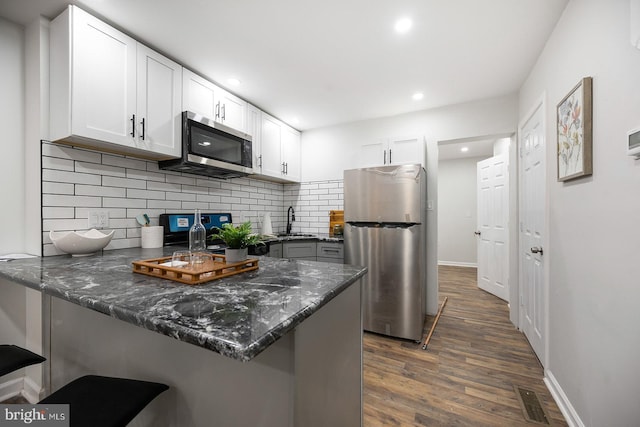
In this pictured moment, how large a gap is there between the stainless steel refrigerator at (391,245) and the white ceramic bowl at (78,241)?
2098 millimetres

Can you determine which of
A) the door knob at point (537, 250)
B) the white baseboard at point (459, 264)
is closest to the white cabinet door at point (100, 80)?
the door knob at point (537, 250)

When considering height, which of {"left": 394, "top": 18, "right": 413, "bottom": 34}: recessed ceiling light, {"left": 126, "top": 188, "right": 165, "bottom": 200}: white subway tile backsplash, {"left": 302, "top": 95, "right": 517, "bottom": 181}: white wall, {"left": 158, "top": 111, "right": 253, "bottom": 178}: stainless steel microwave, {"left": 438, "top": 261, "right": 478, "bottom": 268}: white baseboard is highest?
{"left": 394, "top": 18, "right": 413, "bottom": 34}: recessed ceiling light

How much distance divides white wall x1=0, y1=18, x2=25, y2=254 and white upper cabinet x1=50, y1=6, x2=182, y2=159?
29 centimetres

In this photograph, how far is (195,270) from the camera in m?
1.04

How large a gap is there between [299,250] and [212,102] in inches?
71.4

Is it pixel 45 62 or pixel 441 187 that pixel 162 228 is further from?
pixel 441 187

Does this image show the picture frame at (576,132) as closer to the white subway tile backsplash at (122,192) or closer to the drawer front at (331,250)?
the drawer front at (331,250)

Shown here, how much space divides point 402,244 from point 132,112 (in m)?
2.49

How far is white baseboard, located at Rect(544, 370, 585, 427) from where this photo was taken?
1.41m

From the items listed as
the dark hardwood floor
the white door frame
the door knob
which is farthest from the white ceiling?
the dark hardwood floor

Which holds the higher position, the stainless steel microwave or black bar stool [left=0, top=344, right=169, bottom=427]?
the stainless steel microwave

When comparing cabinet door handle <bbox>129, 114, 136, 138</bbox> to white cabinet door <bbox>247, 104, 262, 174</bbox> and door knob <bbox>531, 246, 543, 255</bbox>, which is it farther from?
door knob <bbox>531, 246, 543, 255</bbox>

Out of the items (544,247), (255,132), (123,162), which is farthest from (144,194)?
(544,247)

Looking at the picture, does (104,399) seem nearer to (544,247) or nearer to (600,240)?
(600,240)
